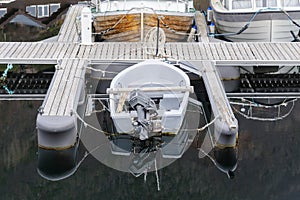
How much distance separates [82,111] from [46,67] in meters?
3.45

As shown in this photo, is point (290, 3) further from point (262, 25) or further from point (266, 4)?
point (262, 25)

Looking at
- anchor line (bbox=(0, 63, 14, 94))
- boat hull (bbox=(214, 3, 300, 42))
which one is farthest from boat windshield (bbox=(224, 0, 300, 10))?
anchor line (bbox=(0, 63, 14, 94))

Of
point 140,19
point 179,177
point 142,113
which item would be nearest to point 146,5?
point 140,19

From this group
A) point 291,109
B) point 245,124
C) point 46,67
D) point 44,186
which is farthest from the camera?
point 46,67

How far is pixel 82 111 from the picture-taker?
11305 millimetres

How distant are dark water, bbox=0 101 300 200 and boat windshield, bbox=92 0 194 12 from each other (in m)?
4.88

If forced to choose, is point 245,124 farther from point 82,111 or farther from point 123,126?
point 82,111

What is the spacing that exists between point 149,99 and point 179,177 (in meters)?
1.62

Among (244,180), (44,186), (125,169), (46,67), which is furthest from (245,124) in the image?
(46,67)

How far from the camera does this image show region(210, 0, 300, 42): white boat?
13766 millimetres

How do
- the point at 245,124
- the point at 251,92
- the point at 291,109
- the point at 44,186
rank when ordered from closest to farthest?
1. the point at 44,186
2. the point at 245,124
3. the point at 291,109
4. the point at 251,92

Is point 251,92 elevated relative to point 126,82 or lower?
lower

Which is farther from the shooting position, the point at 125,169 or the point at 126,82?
the point at 126,82

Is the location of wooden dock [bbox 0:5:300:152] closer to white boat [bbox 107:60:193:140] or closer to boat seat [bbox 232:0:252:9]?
white boat [bbox 107:60:193:140]
